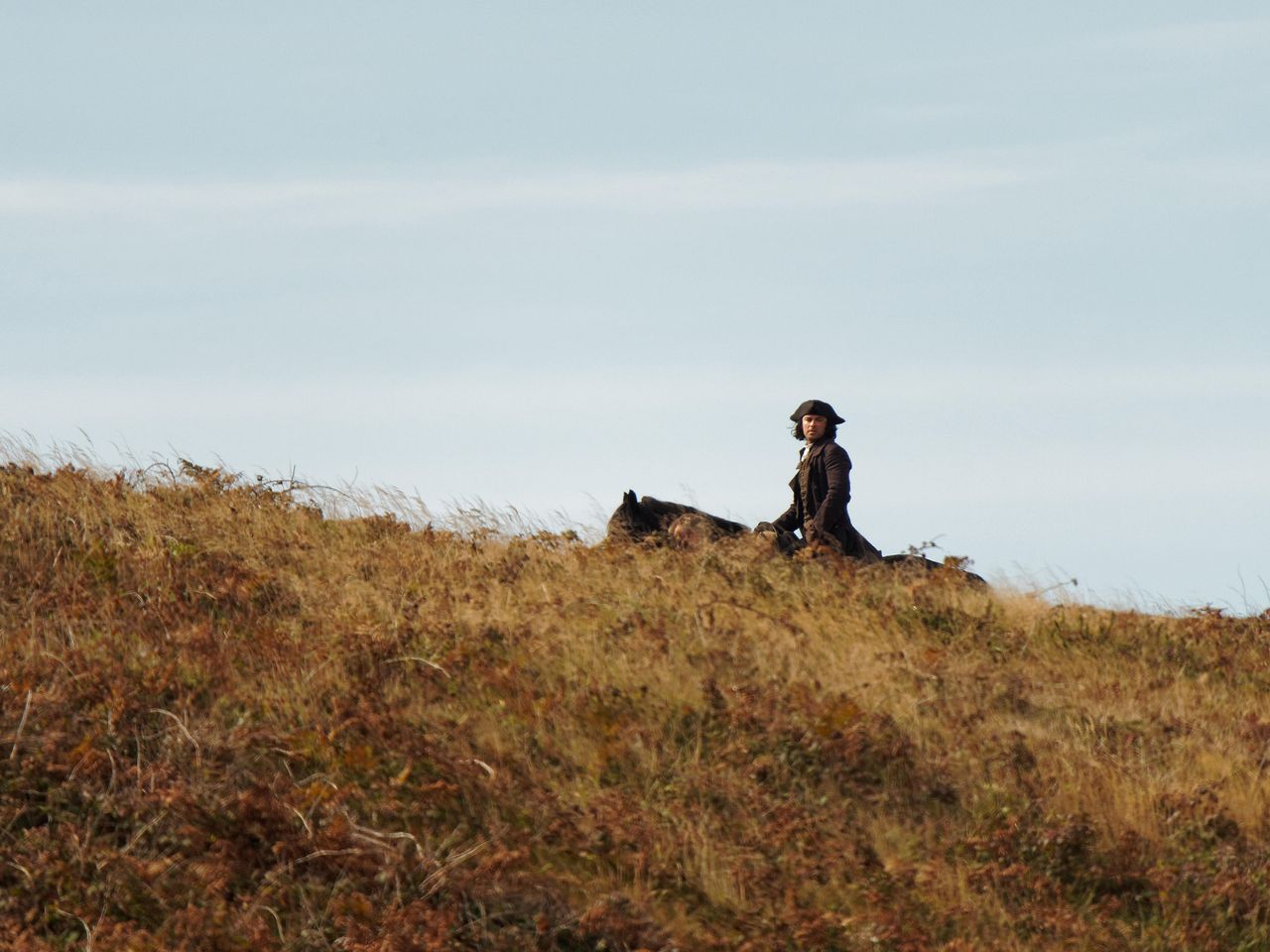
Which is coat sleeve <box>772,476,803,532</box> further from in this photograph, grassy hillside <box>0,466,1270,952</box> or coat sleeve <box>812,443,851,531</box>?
grassy hillside <box>0,466,1270,952</box>

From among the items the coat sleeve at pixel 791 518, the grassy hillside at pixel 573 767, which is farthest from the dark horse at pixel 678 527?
the grassy hillside at pixel 573 767

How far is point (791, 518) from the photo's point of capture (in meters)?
12.9

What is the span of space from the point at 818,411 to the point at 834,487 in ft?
2.59

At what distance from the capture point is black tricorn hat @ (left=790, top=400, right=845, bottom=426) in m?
12.7

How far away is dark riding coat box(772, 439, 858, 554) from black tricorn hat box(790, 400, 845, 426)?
0.82 feet

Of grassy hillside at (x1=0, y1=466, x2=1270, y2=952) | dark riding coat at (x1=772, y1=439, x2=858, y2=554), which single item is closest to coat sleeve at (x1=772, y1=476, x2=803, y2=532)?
dark riding coat at (x1=772, y1=439, x2=858, y2=554)

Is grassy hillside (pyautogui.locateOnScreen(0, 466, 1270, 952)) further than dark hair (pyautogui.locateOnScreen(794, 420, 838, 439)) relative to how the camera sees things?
No

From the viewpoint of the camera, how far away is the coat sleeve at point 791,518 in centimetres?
1285

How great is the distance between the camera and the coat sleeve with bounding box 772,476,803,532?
42.2 ft

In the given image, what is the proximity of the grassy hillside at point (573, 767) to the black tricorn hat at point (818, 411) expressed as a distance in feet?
8.28

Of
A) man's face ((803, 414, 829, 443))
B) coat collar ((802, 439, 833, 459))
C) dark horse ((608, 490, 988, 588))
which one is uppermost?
man's face ((803, 414, 829, 443))

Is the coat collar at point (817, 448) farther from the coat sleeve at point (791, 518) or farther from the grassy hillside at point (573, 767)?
the grassy hillside at point (573, 767)

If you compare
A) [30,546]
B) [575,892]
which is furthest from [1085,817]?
[30,546]

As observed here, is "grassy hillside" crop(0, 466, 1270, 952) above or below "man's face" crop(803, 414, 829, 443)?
below
